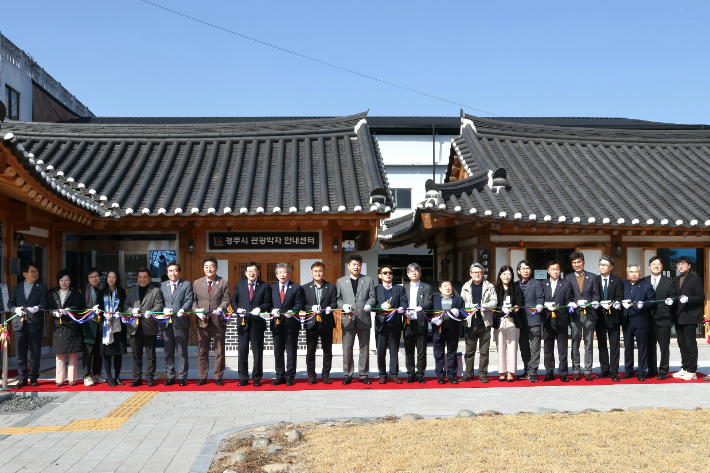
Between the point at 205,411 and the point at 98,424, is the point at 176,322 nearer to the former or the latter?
the point at 205,411

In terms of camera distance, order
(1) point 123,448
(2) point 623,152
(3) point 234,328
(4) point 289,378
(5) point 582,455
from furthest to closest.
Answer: (2) point 623,152, (3) point 234,328, (4) point 289,378, (1) point 123,448, (5) point 582,455

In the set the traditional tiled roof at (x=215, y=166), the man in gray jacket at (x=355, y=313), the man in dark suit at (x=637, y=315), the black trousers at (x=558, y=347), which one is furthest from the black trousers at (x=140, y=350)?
the man in dark suit at (x=637, y=315)

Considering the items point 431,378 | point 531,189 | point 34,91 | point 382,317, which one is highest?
point 34,91

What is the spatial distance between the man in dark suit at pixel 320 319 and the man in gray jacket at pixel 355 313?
17 centimetres

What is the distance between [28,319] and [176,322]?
196 cm

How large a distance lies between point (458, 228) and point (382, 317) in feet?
20.9

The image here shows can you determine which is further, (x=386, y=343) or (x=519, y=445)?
(x=386, y=343)

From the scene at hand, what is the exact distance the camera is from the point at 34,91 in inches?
1042

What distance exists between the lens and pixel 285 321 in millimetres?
8930

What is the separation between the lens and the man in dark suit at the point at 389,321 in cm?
898

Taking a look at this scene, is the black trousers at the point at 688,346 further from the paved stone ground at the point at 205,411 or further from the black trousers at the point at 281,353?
the black trousers at the point at 281,353

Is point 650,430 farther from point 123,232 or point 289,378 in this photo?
point 123,232

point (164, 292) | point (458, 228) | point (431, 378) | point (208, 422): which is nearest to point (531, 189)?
point (458, 228)

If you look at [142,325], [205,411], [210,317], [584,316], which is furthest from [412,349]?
[142,325]
